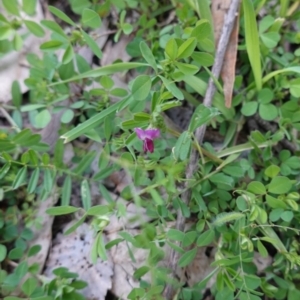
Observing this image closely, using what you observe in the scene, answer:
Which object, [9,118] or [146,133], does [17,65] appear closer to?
[9,118]

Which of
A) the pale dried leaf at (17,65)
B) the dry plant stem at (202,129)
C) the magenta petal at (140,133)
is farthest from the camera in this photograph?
the pale dried leaf at (17,65)

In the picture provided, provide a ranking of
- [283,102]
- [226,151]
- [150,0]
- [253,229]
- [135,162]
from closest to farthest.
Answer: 1. [135,162]
2. [253,229]
3. [226,151]
4. [283,102]
5. [150,0]

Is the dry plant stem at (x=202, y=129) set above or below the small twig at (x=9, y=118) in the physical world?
below

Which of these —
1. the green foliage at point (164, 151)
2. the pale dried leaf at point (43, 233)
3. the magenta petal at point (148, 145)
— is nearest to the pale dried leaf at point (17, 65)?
the green foliage at point (164, 151)

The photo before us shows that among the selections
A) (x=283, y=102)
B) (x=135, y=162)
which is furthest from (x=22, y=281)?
(x=283, y=102)

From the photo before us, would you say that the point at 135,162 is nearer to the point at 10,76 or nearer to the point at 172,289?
the point at 172,289

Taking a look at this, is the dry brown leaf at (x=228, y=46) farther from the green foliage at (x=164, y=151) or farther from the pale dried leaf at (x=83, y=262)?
the pale dried leaf at (x=83, y=262)
